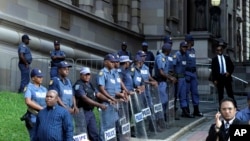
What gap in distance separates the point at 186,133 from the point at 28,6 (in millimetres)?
7382

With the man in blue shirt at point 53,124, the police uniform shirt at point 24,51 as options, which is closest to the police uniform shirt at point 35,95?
the man in blue shirt at point 53,124

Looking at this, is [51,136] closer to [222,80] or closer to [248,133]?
[248,133]

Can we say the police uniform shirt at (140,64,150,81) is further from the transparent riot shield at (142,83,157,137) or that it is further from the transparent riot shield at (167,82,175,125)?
the transparent riot shield at (167,82,175,125)

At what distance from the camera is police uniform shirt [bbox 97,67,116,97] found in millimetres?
12320

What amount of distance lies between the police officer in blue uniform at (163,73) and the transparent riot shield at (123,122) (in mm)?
2541

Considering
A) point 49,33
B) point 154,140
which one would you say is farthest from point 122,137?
point 49,33

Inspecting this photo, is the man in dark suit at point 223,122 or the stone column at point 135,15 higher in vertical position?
the stone column at point 135,15

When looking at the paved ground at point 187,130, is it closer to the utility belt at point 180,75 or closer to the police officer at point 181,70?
the police officer at point 181,70

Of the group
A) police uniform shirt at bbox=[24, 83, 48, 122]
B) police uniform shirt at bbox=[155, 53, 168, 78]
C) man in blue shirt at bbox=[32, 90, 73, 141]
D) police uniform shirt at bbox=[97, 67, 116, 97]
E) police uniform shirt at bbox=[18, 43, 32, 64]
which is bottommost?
man in blue shirt at bbox=[32, 90, 73, 141]

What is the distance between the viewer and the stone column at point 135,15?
29.0m

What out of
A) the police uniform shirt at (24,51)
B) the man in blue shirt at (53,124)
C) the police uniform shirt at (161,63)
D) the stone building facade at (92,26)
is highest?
the stone building facade at (92,26)

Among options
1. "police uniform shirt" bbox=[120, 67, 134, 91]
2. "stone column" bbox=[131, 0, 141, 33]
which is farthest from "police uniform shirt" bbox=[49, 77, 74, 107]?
"stone column" bbox=[131, 0, 141, 33]

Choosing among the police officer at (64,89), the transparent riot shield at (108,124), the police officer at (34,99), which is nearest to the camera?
the police officer at (34,99)

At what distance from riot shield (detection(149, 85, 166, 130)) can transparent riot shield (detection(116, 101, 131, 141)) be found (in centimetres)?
215
